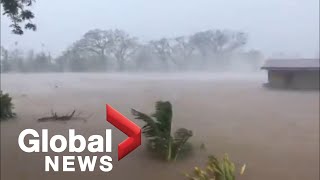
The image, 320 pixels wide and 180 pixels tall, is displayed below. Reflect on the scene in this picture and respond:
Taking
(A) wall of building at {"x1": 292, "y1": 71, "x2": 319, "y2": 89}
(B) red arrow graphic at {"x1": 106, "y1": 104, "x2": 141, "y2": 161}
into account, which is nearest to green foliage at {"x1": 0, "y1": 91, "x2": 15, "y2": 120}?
(B) red arrow graphic at {"x1": 106, "y1": 104, "x2": 141, "y2": 161}

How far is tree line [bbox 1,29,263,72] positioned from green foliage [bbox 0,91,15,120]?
175cm

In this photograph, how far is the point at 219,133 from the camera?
664 cm

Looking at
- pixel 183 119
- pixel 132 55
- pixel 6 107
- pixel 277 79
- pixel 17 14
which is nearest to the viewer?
pixel 17 14

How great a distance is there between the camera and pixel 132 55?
6469 millimetres

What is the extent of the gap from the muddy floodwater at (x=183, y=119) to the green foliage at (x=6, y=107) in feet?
0.69

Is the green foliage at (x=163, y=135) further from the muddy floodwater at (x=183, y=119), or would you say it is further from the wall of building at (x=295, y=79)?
the wall of building at (x=295, y=79)

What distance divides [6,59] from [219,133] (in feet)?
10.2

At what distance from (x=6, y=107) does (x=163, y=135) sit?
4008 mm

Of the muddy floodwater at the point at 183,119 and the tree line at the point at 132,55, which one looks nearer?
the muddy floodwater at the point at 183,119

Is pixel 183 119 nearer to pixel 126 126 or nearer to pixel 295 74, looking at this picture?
pixel 126 126

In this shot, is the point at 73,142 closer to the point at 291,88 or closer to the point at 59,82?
the point at 59,82

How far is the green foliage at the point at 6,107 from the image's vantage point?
736cm

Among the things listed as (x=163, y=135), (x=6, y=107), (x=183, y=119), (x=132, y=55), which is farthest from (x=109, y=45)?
(x=6, y=107)

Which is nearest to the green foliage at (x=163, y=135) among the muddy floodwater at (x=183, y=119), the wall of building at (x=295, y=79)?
the muddy floodwater at (x=183, y=119)
